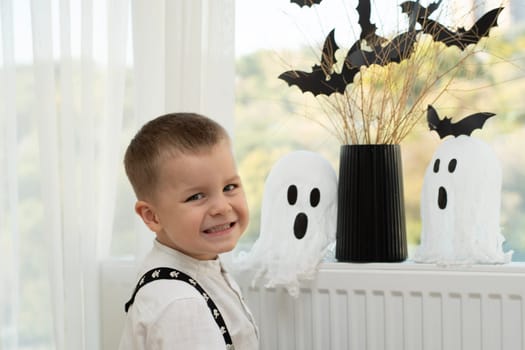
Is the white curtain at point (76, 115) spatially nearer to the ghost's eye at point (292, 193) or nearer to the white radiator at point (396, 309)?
the ghost's eye at point (292, 193)

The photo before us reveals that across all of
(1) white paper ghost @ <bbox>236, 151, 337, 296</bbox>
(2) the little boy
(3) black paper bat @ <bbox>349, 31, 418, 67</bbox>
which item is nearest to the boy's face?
(2) the little boy

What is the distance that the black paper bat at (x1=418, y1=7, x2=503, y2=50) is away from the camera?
5.78ft

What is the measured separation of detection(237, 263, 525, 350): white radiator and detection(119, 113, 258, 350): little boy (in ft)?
1.20


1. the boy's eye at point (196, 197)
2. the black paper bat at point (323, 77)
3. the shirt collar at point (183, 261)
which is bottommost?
the shirt collar at point (183, 261)

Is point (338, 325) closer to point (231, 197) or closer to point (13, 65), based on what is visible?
point (231, 197)

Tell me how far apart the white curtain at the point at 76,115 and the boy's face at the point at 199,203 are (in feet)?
1.37

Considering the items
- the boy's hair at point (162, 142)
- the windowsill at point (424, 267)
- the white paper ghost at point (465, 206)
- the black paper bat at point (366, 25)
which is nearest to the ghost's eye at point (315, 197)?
the windowsill at point (424, 267)

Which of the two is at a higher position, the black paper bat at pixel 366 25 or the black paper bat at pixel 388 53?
the black paper bat at pixel 366 25

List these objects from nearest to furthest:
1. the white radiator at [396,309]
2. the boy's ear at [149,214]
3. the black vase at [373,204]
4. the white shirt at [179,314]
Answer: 1. the white shirt at [179,314]
2. the boy's ear at [149,214]
3. the white radiator at [396,309]
4. the black vase at [373,204]

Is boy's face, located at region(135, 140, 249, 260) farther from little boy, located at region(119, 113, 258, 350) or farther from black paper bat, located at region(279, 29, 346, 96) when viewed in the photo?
black paper bat, located at region(279, 29, 346, 96)

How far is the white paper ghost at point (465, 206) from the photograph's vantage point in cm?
173

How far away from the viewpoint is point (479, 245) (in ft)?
5.68

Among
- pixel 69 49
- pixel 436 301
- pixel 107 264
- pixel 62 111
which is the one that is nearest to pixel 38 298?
pixel 107 264

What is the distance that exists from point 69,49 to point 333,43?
0.57m
